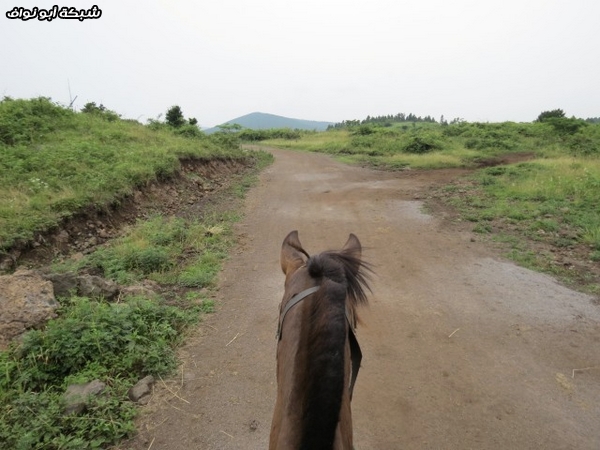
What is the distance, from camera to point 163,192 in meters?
9.06

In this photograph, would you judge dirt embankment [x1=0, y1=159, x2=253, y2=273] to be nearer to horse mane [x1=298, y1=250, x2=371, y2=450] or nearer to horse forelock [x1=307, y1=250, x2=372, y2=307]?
horse forelock [x1=307, y1=250, x2=372, y2=307]

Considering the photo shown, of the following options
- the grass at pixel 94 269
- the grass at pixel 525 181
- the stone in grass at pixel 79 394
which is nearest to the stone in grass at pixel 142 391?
the grass at pixel 94 269

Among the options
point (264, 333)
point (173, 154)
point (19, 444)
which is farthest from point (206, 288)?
point (173, 154)

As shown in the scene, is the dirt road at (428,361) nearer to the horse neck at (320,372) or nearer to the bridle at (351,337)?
the bridle at (351,337)

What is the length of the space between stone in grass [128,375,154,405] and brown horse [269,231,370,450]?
2.12 meters

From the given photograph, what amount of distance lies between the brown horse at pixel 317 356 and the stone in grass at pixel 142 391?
6.96 feet

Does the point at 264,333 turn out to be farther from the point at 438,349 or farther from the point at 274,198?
the point at 274,198

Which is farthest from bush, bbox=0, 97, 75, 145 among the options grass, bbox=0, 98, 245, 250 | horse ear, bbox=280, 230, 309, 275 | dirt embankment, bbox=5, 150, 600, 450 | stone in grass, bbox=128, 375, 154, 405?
horse ear, bbox=280, 230, 309, 275

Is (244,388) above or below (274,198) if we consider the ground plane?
below

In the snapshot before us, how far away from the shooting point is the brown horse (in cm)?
110

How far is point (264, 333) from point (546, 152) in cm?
1731

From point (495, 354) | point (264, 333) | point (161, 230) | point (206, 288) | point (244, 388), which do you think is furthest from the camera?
point (161, 230)

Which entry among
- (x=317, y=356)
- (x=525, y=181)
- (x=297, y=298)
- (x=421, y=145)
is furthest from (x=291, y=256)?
(x=421, y=145)

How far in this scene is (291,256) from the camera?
6.99ft
